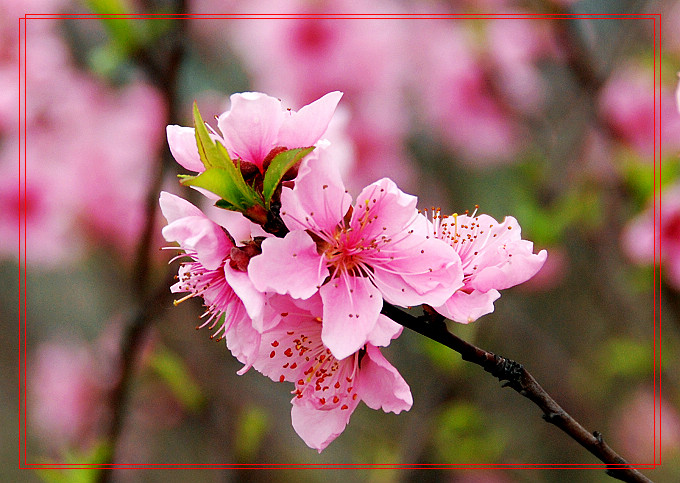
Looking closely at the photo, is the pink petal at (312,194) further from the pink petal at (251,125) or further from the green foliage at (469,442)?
the green foliage at (469,442)

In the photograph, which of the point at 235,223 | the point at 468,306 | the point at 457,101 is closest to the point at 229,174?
the point at 468,306

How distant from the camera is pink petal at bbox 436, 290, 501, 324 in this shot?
52 centimetres

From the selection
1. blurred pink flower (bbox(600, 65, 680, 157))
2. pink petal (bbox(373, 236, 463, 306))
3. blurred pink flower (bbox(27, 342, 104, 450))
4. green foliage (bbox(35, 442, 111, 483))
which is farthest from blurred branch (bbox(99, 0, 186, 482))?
blurred pink flower (bbox(600, 65, 680, 157))

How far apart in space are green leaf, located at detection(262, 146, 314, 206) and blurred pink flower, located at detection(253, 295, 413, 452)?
0.31ft

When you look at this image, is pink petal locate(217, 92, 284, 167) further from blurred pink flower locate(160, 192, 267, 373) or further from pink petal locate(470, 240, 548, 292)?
pink petal locate(470, 240, 548, 292)

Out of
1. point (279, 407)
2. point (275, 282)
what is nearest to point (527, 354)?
point (279, 407)

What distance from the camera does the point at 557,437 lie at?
5.74 feet

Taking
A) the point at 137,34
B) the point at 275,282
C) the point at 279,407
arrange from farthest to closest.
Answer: the point at 279,407 → the point at 137,34 → the point at 275,282

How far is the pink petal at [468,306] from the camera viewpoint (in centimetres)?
52

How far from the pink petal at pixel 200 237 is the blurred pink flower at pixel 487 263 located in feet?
0.60

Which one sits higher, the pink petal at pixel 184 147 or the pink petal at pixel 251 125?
the pink petal at pixel 251 125

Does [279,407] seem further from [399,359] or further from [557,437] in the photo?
[557,437]

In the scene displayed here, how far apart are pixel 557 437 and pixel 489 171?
77cm

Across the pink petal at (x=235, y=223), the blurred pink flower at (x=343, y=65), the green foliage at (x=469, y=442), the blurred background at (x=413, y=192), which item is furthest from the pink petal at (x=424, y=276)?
the blurred pink flower at (x=343, y=65)
